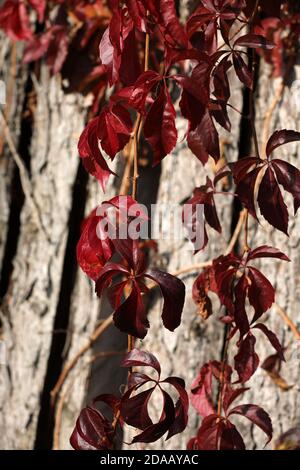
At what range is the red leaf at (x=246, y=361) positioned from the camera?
41.3 inches

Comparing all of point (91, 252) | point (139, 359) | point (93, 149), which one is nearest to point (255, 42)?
point (93, 149)

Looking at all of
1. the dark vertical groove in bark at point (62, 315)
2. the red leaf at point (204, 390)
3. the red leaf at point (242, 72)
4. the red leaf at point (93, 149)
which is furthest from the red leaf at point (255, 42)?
the dark vertical groove in bark at point (62, 315)

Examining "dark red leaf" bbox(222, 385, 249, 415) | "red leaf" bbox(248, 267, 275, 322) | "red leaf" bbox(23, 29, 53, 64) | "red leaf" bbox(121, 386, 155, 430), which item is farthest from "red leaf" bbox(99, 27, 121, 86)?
"red leaf" bbox(23, 29, 53, 64)

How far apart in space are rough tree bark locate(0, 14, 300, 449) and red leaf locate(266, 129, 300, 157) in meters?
0.48

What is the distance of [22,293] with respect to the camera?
5.21 feet

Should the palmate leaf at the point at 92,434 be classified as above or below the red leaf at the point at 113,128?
below

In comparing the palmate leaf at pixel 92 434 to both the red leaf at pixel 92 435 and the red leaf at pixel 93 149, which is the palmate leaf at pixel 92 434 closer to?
the red leaf at pixel 92 435

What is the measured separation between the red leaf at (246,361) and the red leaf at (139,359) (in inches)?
7.7

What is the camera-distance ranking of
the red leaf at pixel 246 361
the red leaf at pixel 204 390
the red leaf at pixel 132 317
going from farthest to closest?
the red leaf at pixel 204 390 < the red leaf at pixel 246 361 < the red leaf at pixel 132 317

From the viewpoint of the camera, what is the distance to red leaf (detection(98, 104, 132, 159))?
36.4 inches

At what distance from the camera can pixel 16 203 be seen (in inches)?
65.0

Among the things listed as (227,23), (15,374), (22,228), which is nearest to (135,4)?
(227,23)
